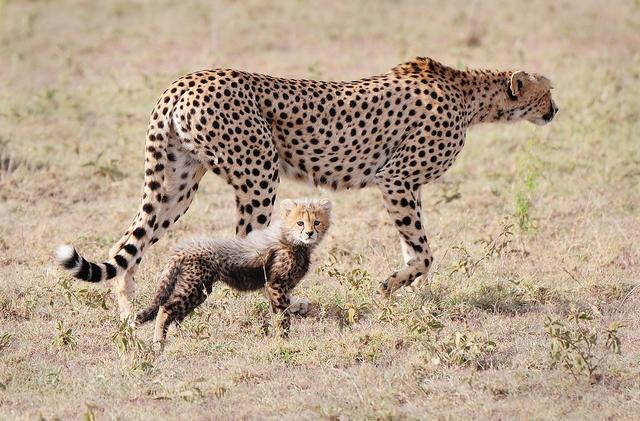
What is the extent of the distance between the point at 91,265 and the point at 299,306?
1.28 meters

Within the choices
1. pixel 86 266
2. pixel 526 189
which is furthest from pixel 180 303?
pixel 526 189

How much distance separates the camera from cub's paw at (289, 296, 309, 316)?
6258 millimetres

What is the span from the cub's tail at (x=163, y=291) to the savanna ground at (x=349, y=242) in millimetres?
196

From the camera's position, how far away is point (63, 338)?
5.71 meters

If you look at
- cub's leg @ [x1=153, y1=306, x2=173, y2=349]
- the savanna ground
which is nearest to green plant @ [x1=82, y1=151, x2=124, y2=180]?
the savanna ground

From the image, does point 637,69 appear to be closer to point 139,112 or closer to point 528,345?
point 139,112

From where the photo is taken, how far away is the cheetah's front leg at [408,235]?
6.57 metres

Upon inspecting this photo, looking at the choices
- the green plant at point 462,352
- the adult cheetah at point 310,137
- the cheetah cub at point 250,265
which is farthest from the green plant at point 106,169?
the green plant at point 462,352

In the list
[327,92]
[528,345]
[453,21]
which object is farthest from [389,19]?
[528,345]

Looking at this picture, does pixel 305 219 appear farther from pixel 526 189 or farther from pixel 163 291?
pixel 526 189

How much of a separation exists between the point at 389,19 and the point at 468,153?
17.8 ft

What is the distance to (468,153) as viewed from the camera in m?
9.92

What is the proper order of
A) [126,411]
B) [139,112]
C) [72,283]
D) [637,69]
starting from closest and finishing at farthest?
[126,411], [72,283], [139,112], [637,69]

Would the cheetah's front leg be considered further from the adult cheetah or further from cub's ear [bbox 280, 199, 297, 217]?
cub's ear [bbox 280, 199, 297, 217]
